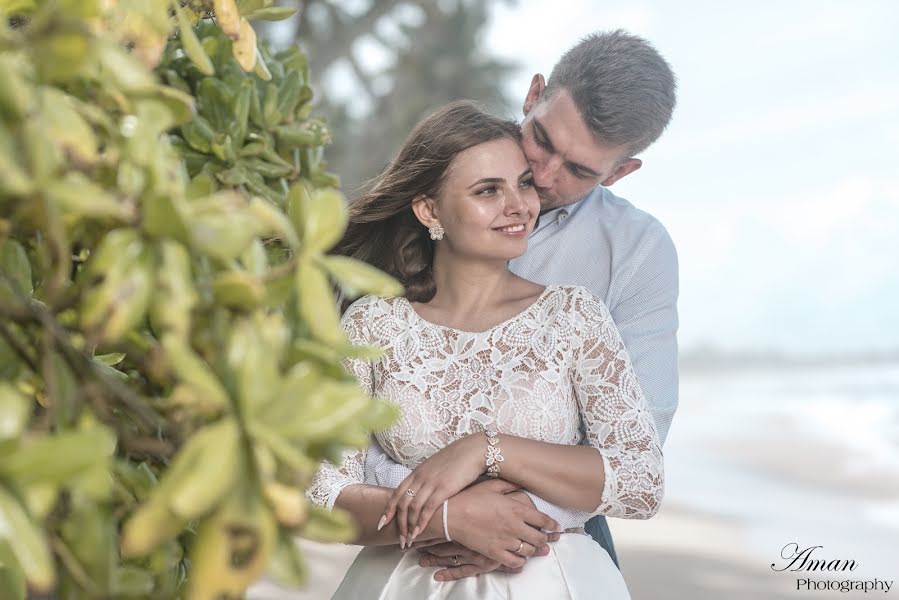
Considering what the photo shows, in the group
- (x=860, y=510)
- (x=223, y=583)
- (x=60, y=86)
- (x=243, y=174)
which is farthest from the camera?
(x=860, y=510)

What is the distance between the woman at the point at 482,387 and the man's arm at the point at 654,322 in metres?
0.41

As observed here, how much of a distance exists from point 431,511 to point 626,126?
109cm

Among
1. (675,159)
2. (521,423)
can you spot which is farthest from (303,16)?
(675,159)

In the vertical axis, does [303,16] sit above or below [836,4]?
below

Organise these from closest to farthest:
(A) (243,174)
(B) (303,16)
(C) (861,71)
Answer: (A) (243,174)
(B) (303,16)
(C) (861,71)

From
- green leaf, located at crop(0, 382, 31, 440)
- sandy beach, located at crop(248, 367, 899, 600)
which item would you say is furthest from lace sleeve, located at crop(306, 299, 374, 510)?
sandy beach, located at crop(248, 367, 899, 600)

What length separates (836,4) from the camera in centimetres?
2330

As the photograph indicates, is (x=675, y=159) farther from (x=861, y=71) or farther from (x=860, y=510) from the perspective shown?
(x=860, y=510)

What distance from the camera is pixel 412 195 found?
2.27 meters

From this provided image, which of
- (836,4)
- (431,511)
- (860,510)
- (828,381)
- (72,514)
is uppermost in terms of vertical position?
(836,4)

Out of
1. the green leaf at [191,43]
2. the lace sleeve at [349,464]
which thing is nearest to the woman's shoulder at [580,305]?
the lace sleeve at [349,464]

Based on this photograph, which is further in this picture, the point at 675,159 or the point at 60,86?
the point at 675,159

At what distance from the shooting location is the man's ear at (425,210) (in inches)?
88.4

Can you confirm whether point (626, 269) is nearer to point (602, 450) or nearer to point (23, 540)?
point (602, 450)
